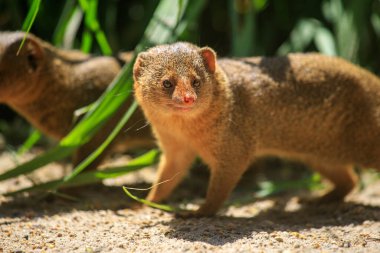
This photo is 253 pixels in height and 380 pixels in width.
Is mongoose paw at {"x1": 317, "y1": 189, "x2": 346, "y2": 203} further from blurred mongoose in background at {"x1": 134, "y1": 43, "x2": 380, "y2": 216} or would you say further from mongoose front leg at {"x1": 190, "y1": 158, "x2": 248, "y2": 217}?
mongoose front leg at {"x1": 190, "y1": 158, "x2": 248, "y2": 217}

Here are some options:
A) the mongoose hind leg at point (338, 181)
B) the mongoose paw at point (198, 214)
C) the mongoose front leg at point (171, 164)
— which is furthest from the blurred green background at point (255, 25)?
the mongoose paw at point (198, 214)

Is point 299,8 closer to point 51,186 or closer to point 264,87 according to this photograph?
point 264,87

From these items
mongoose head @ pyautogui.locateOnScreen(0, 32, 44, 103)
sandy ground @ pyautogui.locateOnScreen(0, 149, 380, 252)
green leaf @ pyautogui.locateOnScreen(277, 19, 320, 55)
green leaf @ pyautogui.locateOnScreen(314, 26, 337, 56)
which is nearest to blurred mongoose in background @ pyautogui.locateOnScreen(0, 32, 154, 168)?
mongoose head @ pyautogui.locateOnScreen(0, 32, 44, 103)

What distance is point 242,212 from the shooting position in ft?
13.9

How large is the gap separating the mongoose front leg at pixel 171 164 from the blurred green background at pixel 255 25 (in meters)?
1.18

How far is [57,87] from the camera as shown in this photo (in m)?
4.32

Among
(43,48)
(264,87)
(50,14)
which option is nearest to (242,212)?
(264,87)

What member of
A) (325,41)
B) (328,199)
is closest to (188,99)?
(328,199)

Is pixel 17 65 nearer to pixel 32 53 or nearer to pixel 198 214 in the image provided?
→ pixel 32 53

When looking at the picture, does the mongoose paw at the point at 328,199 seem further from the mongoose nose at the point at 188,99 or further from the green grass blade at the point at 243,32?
the mongoose nose at the point at 188,99

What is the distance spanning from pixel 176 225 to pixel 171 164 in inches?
30.4

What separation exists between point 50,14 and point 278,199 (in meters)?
3.07

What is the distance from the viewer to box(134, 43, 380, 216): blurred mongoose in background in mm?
3545

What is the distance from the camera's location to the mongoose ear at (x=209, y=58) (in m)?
3.45
